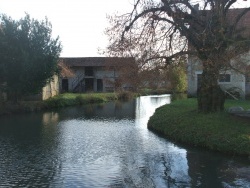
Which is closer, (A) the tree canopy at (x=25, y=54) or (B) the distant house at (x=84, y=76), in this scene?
(A) the tree canopy at (x=25, y=54)

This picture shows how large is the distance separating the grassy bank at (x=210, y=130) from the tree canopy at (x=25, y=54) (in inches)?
632

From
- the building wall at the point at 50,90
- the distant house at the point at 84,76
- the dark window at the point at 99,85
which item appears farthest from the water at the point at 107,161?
the dark window at the point at 99,85

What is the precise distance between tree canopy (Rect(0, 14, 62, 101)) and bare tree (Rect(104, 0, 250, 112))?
15382mm

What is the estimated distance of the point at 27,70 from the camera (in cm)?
3431

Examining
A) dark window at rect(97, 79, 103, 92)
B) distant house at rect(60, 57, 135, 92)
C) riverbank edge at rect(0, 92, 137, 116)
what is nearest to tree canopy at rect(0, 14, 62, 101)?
riverbank edge at rect(0, 92, 137, 116)

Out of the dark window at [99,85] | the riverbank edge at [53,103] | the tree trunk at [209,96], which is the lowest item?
the riverbank edge at [53,103]

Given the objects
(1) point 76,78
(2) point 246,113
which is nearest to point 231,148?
(2) point 246,113

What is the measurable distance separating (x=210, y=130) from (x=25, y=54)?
21.1 metres

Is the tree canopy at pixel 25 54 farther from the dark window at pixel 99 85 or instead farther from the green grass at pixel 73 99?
the dark window at pixel 99 85

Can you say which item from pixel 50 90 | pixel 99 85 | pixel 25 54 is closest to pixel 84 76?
pixel 99 85

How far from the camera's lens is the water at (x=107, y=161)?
12672mm

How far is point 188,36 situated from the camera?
20859mm

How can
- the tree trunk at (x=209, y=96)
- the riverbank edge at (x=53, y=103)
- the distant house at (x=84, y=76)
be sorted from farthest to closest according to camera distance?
the distant house at (x=84, y=76)
the riverbank edge at (x=53, y=103)
the tree trunk at (x=209, y=96)

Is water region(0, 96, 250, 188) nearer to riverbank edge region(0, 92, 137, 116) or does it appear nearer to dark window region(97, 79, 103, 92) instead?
riverbank edge region(0, 92, 137, 116)
